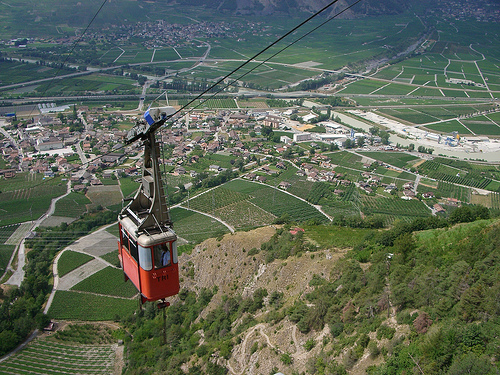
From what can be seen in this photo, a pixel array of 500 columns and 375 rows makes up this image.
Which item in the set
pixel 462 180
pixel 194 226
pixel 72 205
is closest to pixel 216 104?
pixel 72 205

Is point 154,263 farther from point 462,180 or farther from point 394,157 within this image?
point 394,157

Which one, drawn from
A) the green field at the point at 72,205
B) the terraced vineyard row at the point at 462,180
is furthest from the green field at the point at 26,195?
the terraced vineyard row at the point at 462,180

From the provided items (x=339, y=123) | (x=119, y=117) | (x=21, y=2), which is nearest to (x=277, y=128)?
(x=339, y=123)

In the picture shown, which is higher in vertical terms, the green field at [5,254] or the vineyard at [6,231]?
the vineyard at [6,231]

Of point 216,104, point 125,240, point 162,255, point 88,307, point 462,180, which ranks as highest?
point 162,255

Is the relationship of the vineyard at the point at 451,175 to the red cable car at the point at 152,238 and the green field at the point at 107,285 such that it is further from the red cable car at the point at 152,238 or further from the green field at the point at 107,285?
the red cable car at the point at 152,238

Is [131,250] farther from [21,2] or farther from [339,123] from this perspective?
[21,2]
